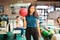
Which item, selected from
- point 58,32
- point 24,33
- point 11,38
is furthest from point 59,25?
point 11,38

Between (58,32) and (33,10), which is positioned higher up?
(33,10)

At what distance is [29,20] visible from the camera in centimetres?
242

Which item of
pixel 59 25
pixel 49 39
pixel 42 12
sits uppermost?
pixel 42 12

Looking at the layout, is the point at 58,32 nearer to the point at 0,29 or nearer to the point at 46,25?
the point at 46,25

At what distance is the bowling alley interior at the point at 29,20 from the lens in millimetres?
2400

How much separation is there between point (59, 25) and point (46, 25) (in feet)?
0.48

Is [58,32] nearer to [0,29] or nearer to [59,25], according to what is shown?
[59,25]

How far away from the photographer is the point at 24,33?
2.42 meters

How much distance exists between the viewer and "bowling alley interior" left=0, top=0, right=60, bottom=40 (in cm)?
240

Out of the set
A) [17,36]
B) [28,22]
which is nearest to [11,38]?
[17,36]

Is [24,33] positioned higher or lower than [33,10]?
lower

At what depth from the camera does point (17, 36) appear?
95.3 inches

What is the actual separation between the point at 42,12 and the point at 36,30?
213 mm

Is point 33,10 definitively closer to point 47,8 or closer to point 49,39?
point 47,8
